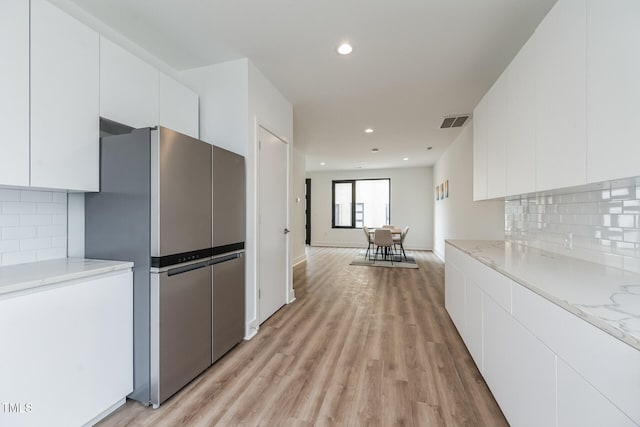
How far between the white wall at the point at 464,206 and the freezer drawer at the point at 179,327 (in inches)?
151

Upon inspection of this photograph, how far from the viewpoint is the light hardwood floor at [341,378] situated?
5.00 feet

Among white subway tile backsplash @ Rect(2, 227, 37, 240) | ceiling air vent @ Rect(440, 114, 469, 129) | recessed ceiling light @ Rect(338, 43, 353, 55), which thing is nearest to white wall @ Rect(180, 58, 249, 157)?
recessed ceiling light @ Rect(338, 43, 353, 55)

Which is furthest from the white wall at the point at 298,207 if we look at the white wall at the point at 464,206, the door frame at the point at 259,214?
the white wall at the point at 464,206

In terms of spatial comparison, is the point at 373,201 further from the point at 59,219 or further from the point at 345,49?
the point at 59,219

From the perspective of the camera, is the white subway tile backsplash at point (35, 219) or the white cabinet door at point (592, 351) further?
the white subway tile backsplash at point (35, 219)

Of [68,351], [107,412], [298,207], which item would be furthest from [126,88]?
[298,207]

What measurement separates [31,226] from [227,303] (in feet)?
4.33

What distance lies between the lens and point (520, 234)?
2607 mm

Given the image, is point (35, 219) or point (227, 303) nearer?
A: point (35, 219)

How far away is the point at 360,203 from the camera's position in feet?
29.8

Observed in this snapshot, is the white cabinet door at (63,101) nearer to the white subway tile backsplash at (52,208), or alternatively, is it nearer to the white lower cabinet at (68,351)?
the white subway tile backsplash at (52,208)

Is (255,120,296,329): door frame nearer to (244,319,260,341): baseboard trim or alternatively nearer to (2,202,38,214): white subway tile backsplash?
(244,319,260,341): baseboard trim

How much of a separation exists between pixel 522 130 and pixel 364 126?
9.67ft

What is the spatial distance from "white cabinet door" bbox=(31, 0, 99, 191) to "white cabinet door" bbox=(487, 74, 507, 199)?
2898 mm
